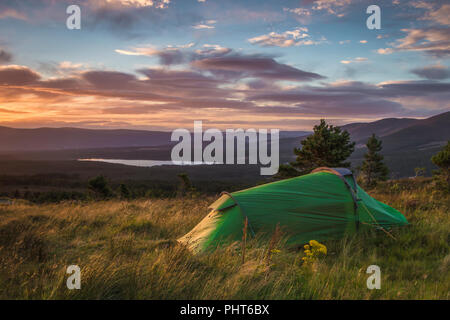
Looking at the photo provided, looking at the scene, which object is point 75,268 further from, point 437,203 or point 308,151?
point 308,151

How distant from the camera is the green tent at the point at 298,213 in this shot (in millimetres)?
6082

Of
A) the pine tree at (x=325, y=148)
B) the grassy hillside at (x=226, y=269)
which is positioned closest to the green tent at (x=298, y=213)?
the grassy hillside at (x=226, y=269)

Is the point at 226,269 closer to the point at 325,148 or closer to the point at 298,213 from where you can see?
the point at 298,213

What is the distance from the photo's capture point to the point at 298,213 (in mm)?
6305

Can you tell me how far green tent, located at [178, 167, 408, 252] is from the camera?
239 inches

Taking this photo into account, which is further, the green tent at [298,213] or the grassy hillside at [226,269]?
the green tent at [298,213]

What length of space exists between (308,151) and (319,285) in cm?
2096

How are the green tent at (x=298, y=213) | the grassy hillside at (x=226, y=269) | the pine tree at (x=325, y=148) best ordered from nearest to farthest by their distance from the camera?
the grassy hillside at (x=226, y=269) < the green tent at (x=298, y=213) < the pine tree at (x=325, y=148)

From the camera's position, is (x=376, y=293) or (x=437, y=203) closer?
(x=376, y=293)

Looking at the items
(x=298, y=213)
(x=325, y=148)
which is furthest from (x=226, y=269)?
(x=325, y=148)

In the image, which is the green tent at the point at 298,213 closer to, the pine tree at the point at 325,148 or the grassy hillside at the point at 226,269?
the grassy hillside at the point at 226,269
